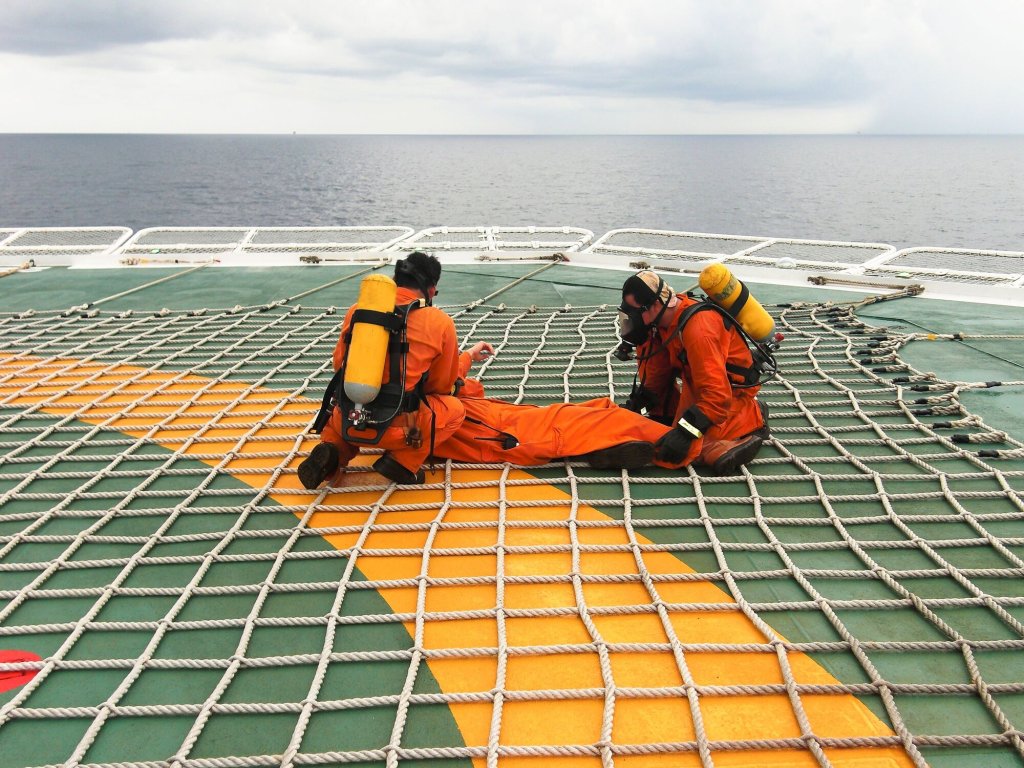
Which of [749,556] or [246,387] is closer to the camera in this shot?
[749,556]

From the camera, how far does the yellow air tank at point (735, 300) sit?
236 centimetres

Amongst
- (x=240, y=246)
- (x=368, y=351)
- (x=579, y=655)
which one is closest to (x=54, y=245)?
(x=240, y=246)

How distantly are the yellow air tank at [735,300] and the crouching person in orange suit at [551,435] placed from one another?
1.63 ft

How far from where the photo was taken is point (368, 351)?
213 cm

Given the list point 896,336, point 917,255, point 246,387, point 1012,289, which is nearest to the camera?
point 246,387

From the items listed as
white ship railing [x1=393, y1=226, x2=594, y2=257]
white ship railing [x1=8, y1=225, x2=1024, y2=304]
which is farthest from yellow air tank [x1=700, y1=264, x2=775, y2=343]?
white ship railing [x1=393, y1=226, x2=594, y2=257]

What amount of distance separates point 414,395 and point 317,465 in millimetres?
431

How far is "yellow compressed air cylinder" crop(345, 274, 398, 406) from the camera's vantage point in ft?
6.97

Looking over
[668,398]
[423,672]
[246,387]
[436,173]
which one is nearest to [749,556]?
[668,398]

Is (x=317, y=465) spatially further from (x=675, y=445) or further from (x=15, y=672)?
(x=675, y=445)

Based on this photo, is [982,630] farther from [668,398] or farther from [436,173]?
[436,173]

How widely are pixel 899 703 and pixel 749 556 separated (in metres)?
0.64

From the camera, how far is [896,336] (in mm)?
4254

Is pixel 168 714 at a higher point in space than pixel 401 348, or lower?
lower
